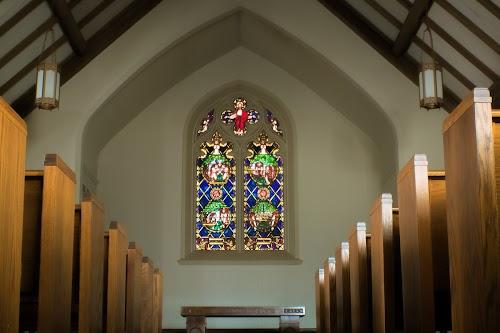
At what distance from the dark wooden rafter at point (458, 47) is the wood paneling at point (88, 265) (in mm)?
5466

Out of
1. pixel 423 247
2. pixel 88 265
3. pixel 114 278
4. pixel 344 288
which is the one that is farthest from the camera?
pixel 344 288

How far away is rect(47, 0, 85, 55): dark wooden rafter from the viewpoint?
868cm

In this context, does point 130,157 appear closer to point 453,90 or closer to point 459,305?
point 453,90

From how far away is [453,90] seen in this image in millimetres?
9688

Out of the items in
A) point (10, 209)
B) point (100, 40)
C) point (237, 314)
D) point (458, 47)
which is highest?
point (100, 40)

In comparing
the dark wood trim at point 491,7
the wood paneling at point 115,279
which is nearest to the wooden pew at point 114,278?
the wood paneling at point 115,279

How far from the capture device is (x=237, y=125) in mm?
11578

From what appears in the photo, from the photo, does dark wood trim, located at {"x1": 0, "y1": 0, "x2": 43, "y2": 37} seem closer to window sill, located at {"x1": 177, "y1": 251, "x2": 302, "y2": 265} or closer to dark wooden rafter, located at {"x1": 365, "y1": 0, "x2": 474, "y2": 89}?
dark wooden rafter, located at {"x1": 365, "y1": 0, "x2": 474, "y2": 89}

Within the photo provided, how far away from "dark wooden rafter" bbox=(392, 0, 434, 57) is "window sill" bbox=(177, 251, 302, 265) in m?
3.04

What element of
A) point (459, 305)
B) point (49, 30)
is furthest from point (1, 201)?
point (49, 30)

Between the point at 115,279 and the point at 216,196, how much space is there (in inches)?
250

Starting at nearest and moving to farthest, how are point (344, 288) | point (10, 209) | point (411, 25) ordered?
point (10, 209) → point (344, 288) → point (411, 25)

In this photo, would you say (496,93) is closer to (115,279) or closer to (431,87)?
(431,87)

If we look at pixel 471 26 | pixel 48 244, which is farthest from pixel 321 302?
pixel 48 244
